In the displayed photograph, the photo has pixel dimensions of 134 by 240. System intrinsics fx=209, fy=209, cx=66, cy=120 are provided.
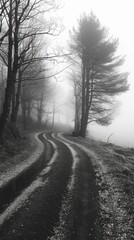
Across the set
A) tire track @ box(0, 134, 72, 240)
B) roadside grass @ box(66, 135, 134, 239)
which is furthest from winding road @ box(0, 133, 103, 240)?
roadside grass @ box(66, 135, 134, 239)

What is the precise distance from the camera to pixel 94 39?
75.1ft

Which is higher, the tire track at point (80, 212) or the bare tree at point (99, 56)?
the bare tree at point (99, 56)

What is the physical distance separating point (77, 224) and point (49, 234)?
2.70 ft

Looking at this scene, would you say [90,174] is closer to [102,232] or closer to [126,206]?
[126,206]

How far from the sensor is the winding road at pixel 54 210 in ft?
15.2

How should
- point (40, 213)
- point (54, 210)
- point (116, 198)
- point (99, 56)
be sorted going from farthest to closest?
point (99, 56)
point (116, 198)
point (54, 210)
point (40, 213)

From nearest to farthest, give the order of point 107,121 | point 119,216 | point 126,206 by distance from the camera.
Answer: point 119,216
point 126,206
point 107,121

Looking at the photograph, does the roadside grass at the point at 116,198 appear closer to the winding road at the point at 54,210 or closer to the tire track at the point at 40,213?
the winding road at the point at 54,210

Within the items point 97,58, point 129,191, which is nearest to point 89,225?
point 129,191

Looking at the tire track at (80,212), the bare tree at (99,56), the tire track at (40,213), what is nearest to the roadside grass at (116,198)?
the tire track at (80,212)

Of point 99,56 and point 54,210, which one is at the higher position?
point 99,56

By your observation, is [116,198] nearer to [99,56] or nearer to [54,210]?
[54,210]

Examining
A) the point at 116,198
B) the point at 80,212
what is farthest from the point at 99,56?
the point at 80,212

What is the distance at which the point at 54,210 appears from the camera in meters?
5.66
